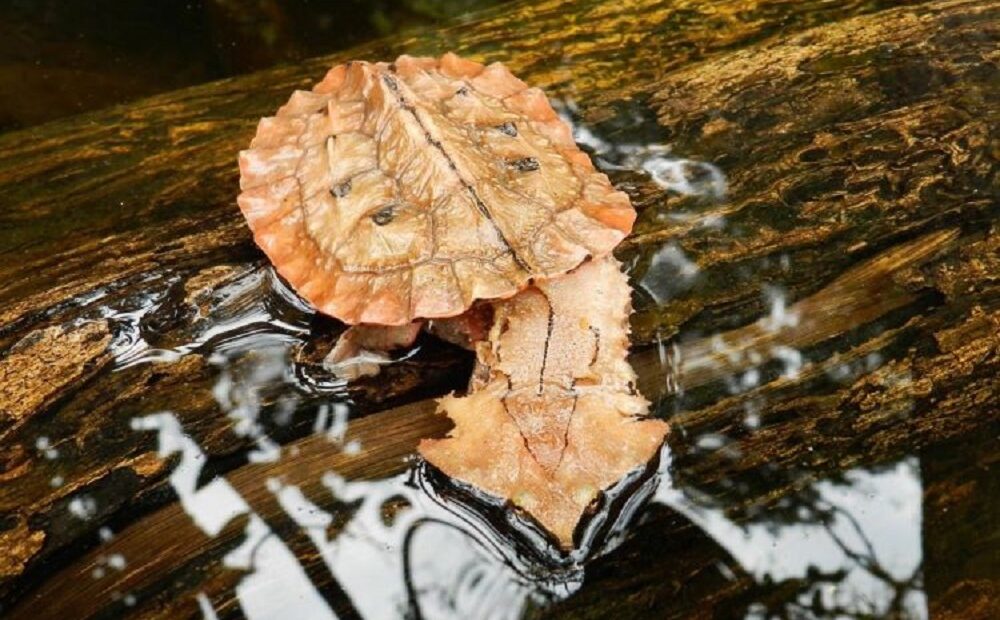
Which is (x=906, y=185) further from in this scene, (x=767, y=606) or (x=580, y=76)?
(x=767, y=606)

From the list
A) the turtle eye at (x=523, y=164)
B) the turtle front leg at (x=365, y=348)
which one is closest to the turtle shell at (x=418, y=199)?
the turtle eye at (x=523, y=164)

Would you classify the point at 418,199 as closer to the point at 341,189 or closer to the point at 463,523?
the point at 341,189

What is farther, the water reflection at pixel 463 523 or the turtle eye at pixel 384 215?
the turtle eye at pixel 384 215

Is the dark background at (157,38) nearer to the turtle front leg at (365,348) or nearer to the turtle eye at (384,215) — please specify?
the turtle eye at (384,215)

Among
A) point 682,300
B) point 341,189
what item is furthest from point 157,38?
point 682,300

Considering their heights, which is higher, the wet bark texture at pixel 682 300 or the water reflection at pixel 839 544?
the wet bark texture at pixel 682 300

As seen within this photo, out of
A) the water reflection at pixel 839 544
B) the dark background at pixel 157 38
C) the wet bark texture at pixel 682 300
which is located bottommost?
the water reflection at pixel 839 544

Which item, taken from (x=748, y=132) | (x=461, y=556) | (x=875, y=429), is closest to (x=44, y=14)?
(x=748, y=132)
